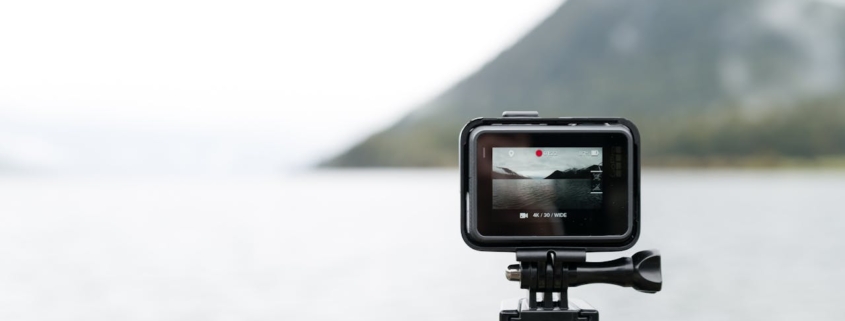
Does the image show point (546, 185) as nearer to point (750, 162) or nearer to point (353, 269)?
point (353, 269)

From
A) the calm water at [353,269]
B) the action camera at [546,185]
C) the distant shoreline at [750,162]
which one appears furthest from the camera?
the distant shoreline at [750,162]

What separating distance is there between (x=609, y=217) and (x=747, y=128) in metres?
204

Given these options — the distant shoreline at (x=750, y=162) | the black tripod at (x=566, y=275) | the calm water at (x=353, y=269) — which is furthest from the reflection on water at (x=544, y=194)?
the distant shoreline at (x=750, y=162)

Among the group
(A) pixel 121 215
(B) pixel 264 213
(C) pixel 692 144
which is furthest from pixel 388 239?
(C) pixel 692 144

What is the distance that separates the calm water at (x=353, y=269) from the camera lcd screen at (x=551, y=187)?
44.4 ft

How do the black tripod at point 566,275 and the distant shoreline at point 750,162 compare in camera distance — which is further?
the distant shoreline at point 750,162

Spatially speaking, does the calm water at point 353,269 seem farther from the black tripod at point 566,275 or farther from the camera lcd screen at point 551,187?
the camera lcd screen at point 551,187

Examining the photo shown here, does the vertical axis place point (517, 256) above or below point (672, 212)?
below

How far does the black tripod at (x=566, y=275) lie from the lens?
8.43ft

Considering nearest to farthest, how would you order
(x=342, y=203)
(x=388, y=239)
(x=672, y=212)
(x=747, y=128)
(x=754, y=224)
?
(x=388, y=239) < (x=754, y=224) < (x=672, y=212) < (x=342, y=203) < (x=747, y=128)

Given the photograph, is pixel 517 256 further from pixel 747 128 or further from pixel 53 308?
pixel 747 128

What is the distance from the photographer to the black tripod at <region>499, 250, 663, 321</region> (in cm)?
257

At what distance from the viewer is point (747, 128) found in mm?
194250

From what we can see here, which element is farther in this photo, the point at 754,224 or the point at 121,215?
the point at 121,215
